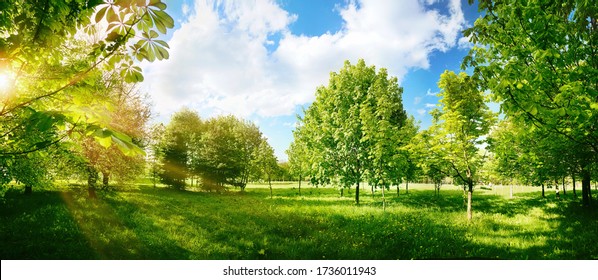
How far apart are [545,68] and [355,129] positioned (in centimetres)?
1403

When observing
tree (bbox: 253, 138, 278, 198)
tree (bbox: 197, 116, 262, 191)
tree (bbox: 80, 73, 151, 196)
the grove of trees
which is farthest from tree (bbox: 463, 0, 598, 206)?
tree (bbox: 197, 116, 262, 191)

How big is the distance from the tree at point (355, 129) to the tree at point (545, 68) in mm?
10595

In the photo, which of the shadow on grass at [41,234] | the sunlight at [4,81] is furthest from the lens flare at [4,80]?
the shadow on grass at [41,234]

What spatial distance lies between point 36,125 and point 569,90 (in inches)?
304

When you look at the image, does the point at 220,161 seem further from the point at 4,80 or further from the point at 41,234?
the point at 4,80

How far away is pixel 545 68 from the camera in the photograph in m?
5.74

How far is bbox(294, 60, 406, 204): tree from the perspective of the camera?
1775 centimetres

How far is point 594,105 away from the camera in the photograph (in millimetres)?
4539

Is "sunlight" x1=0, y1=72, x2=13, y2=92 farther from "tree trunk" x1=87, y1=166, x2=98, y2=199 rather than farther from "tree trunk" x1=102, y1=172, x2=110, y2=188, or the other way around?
"tree trunk" x1=102, y1=172, x2=110, y2=188

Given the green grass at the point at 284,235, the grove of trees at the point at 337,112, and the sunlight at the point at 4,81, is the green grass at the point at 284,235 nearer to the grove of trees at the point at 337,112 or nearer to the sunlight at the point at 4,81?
the grove of trees at the point at 337,112

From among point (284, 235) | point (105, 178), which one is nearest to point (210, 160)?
point (105, 178)

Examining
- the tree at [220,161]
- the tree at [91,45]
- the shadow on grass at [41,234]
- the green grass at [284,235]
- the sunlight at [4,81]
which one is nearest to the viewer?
the tree at [91,45]

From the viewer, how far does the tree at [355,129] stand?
1775 cm

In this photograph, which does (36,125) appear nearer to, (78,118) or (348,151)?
(78,118)
